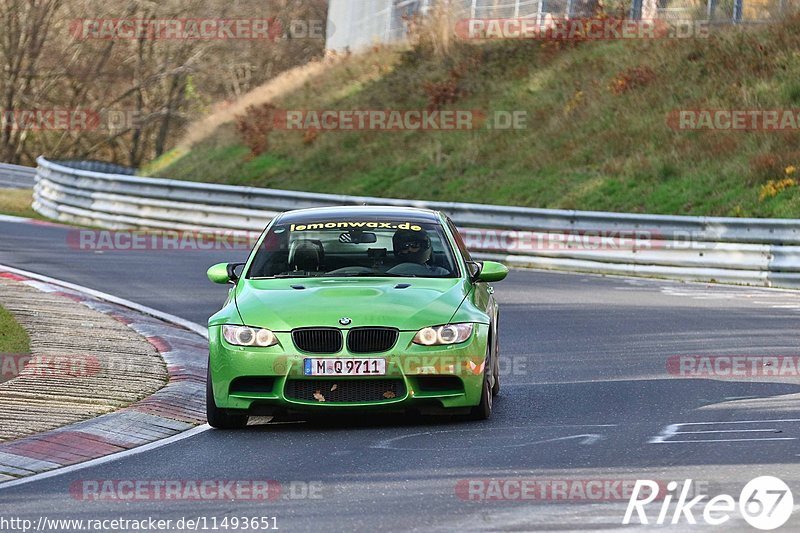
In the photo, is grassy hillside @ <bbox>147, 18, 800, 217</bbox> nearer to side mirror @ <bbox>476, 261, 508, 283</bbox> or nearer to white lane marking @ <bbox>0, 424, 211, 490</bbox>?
side mirror @ <bbox>476, 261, 508, 283</bbox>

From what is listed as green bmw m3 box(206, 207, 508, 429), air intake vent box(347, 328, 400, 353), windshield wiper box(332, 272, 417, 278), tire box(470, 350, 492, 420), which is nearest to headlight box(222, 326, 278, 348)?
green bmw m3 box(206, 207, 508, 429)

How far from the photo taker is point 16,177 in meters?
40.2

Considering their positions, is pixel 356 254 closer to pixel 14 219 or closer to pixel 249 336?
pixel 249 336

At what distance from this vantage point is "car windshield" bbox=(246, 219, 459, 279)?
10.8 metres

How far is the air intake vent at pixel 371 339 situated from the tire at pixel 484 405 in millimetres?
670

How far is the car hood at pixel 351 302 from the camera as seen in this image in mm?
9664

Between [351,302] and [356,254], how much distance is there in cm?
141

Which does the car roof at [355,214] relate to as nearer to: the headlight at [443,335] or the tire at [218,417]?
the headlight at [443,335]

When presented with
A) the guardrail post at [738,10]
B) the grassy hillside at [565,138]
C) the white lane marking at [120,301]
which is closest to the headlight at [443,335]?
the white lane marking at [120,301]

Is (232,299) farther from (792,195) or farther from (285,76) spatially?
(285,76)

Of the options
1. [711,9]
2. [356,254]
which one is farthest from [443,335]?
[711,9]

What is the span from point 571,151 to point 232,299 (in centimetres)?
2234

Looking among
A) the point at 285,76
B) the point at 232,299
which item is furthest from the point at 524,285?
the point at 285,76

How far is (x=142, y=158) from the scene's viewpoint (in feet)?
195
